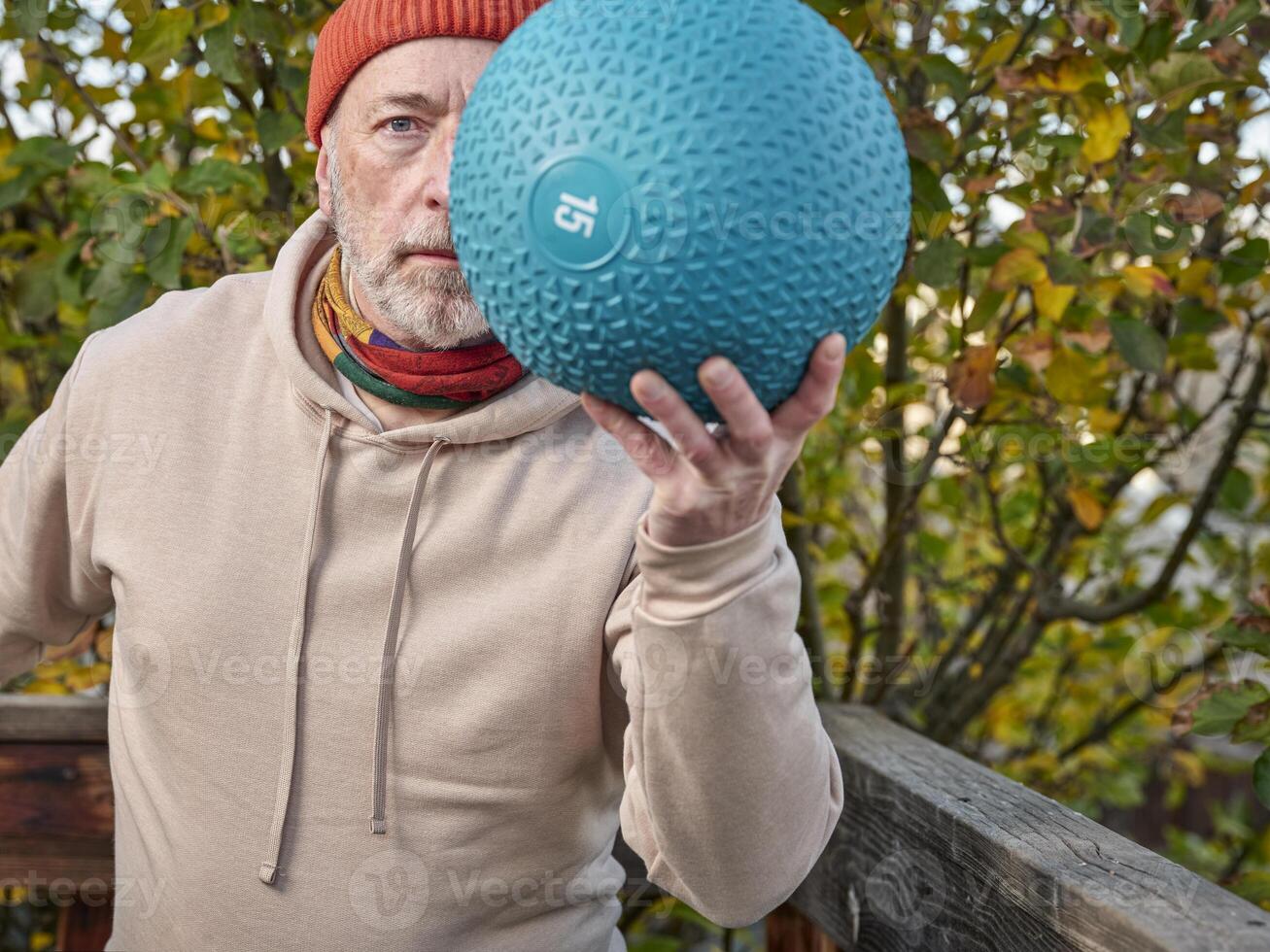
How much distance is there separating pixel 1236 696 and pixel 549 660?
41.6 inches

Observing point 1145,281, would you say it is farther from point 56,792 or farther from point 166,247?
point 56,792

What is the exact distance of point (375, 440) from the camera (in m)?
1.84

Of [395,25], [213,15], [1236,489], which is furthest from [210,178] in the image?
[1236,489]

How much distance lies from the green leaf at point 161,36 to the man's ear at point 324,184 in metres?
0.37

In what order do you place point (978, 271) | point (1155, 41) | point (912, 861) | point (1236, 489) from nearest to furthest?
point (912, 861) → point (1155, 41) → point (1236, 489) → point (978, 271)

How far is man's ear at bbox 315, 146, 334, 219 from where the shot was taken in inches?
77.5

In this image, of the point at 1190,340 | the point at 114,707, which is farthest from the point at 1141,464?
the point at 114,707

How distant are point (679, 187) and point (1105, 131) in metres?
1.33

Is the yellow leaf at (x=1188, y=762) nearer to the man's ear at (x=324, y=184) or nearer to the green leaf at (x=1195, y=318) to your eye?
the green leaf at (x=1195, y=318)

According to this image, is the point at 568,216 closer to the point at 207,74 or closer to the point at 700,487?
the point at 700,487

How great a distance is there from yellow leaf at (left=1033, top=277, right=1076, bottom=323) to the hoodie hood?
856mm

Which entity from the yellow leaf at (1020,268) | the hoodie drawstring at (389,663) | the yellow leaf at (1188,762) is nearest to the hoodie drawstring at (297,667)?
the hoodie drawstring at (389,663)

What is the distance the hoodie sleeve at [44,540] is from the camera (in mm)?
1991

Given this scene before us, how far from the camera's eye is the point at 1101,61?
87.0 inches
